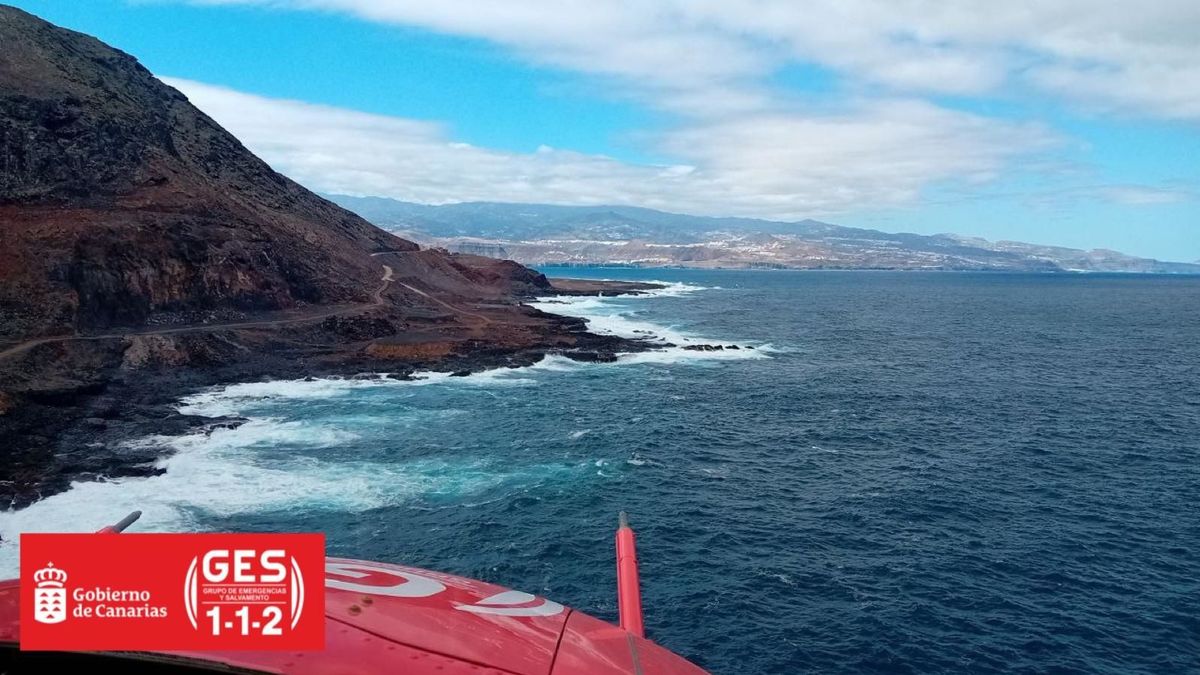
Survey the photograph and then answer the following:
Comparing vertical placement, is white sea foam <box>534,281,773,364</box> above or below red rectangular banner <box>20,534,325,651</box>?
below

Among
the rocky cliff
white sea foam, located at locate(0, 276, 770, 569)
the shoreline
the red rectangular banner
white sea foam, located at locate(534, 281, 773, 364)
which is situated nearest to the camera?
the red rectangular banner

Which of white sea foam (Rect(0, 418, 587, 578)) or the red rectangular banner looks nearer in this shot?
the red rectangular banner

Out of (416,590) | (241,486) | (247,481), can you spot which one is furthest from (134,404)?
(416,590)

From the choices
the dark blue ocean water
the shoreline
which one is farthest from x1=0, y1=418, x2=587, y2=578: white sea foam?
the shoreline

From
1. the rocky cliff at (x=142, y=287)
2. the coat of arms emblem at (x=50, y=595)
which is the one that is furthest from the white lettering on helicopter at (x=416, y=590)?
the rocky cliff at (x=142, y=287)

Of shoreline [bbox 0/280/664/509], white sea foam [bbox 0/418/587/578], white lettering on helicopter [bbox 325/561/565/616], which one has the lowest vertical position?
white sea foam [bbox 0/418/587/578]

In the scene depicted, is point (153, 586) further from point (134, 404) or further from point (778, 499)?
point (134, 404)

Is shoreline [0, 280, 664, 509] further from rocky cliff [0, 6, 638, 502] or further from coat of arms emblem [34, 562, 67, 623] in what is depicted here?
coat of arms emblem [34, 562, 67, 623]
